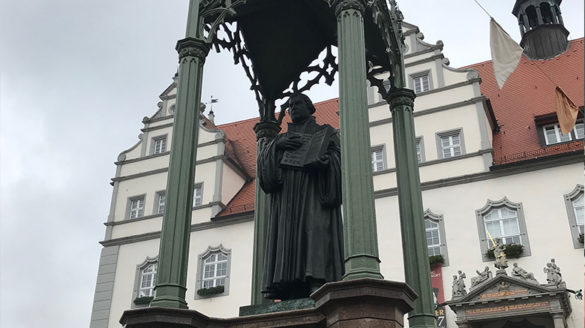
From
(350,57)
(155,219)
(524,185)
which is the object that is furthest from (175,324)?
(155,219)

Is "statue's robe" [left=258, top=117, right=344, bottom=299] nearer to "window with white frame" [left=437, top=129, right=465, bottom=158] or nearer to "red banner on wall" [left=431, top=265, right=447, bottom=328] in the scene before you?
"red banner on wall" [left=431, top=265, right=447, bottom=328]

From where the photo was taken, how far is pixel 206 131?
80.0 ft

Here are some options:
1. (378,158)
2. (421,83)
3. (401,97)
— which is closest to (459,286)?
(378,158)

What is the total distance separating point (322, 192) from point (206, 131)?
755 inches

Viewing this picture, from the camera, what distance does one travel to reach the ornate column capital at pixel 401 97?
669cm

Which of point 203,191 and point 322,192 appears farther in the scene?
point 203,191

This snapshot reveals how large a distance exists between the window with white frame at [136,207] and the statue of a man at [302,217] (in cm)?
1842

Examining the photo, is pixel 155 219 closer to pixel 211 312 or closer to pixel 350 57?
pixel 211 312

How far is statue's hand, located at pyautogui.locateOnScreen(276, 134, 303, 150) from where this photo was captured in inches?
227

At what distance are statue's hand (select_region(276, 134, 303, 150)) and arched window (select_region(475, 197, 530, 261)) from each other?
13484mm

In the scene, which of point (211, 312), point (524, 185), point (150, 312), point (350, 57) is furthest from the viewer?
point (211, 312)

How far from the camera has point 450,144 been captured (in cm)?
1998

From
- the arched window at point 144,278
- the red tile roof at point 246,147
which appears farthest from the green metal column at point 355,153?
the arched window at point 144,278

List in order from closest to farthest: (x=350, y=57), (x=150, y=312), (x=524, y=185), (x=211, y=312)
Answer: (x=150, y=312), (x=350, y=57), (x=524, y=185), (x=211, y=312)
